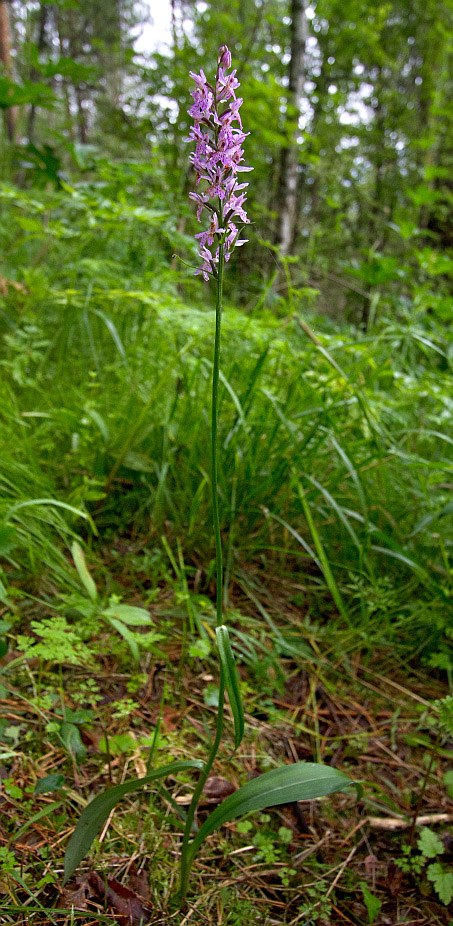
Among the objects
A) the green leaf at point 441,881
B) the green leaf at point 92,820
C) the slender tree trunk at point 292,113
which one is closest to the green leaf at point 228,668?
the green leaf at point 92,820

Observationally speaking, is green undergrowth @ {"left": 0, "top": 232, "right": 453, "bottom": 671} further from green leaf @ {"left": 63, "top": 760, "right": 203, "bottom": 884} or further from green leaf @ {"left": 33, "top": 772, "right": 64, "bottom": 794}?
green leaf @ {"left": 63, "top": 760, "right": 203, "bottom": 884}

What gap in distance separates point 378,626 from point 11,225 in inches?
132

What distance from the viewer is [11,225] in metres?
3.44

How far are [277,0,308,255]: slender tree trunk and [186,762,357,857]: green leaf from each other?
150 inches

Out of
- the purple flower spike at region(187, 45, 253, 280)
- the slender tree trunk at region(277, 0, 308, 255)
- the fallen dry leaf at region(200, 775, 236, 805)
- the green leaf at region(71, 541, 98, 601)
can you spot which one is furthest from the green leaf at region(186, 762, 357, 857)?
the slender tree trunk at region(277, 0, 308, 255)

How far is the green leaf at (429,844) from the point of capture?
40.6 inches

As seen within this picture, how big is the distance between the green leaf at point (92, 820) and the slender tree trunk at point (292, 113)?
→ 3.86 m

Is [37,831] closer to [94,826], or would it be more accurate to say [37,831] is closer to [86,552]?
[94,826]

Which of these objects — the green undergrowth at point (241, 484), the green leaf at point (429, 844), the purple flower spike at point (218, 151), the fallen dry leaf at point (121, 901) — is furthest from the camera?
the green undergrowth at point (241, 484)

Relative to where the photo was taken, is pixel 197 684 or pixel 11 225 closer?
pixel 197 684

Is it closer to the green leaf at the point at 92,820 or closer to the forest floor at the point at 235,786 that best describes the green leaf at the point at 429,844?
the forest floor at the point at 235,786

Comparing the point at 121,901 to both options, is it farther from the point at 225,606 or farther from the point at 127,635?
the point at 225,606

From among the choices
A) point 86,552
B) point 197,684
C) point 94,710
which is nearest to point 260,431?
point 86,552

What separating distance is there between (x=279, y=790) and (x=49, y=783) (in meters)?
0.42
